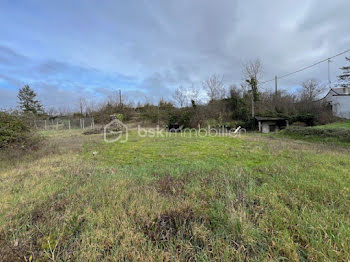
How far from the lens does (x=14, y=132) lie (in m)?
4.52

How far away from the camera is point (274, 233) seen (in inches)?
56.1

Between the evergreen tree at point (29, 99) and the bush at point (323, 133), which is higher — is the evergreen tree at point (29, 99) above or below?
above

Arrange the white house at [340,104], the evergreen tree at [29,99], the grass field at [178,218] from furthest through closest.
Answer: the evergreen tree at [29,99], the white house at [340,104], the grass field at [178,218]

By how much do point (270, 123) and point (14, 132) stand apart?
1830cm

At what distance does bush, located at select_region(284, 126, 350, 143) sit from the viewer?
276 inches

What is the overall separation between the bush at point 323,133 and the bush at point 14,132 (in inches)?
528

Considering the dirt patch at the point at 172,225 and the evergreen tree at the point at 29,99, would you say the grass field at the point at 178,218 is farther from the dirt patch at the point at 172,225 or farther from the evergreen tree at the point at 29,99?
the evergreen tree at the point at 29,99

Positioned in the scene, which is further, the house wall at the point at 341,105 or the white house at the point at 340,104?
the house wall at the point at 341,105

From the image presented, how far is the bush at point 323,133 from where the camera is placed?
7.02 meters

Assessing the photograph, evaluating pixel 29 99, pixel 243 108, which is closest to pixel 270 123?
pixel 243 108

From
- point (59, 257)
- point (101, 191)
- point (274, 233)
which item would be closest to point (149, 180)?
point (101, 191)

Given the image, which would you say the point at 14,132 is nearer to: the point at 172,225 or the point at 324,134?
the point at 172,225

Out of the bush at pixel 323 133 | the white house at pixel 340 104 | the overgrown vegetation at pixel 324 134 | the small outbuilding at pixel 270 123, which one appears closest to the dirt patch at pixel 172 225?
the overgrown vegetation at pixel 324 134

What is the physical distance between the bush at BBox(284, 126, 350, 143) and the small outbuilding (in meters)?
4.35
